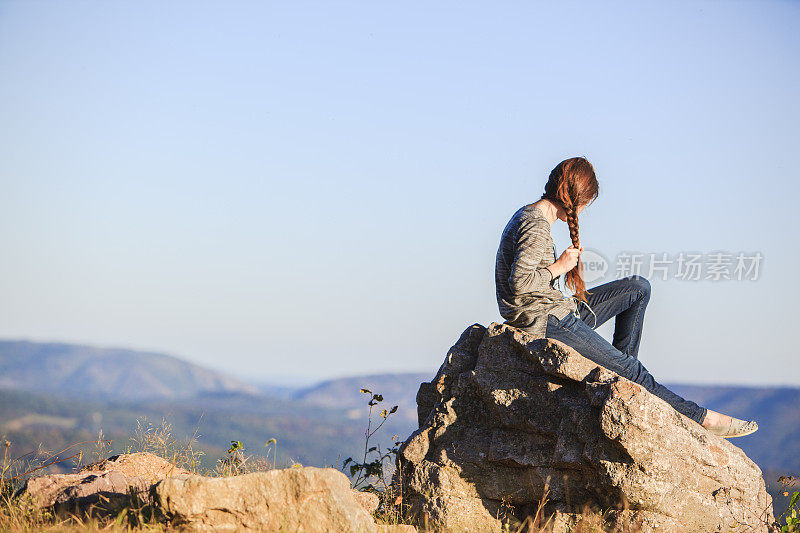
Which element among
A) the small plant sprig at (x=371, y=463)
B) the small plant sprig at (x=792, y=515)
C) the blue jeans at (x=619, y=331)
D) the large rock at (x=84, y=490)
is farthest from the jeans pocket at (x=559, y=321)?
the large rock at (x=84, y=490)

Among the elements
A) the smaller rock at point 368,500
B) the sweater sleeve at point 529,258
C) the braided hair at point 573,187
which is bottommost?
the smaller rock at point 368,500

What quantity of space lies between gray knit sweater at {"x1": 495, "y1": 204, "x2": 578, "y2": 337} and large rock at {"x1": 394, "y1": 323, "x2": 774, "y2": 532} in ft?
0.76

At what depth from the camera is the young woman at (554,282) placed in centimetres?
702

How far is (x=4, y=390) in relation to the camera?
593ft

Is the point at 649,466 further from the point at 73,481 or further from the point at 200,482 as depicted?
the point at 73,481

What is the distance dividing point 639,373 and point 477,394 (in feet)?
5.69

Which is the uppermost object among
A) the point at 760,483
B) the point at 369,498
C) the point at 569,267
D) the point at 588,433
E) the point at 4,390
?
the point at 569,267

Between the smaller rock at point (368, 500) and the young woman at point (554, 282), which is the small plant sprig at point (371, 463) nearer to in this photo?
the smaller rock at point (368, 500)

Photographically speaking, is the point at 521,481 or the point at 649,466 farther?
the point at 521,481

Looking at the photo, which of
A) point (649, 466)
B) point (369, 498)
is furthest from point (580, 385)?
point (369, 498)

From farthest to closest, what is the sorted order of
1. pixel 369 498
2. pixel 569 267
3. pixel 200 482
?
pixel 569 267 → pixel 369 498 → pixel 200 482

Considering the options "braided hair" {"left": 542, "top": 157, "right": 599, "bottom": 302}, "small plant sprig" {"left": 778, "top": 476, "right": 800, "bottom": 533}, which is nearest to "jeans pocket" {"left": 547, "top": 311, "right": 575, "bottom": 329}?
"braided hair" {"left": 542, "top": 157, "right": 599, "bottom": 302}

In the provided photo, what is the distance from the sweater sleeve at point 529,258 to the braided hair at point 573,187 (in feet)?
1.10

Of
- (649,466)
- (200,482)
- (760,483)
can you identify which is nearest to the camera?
(200,482)
